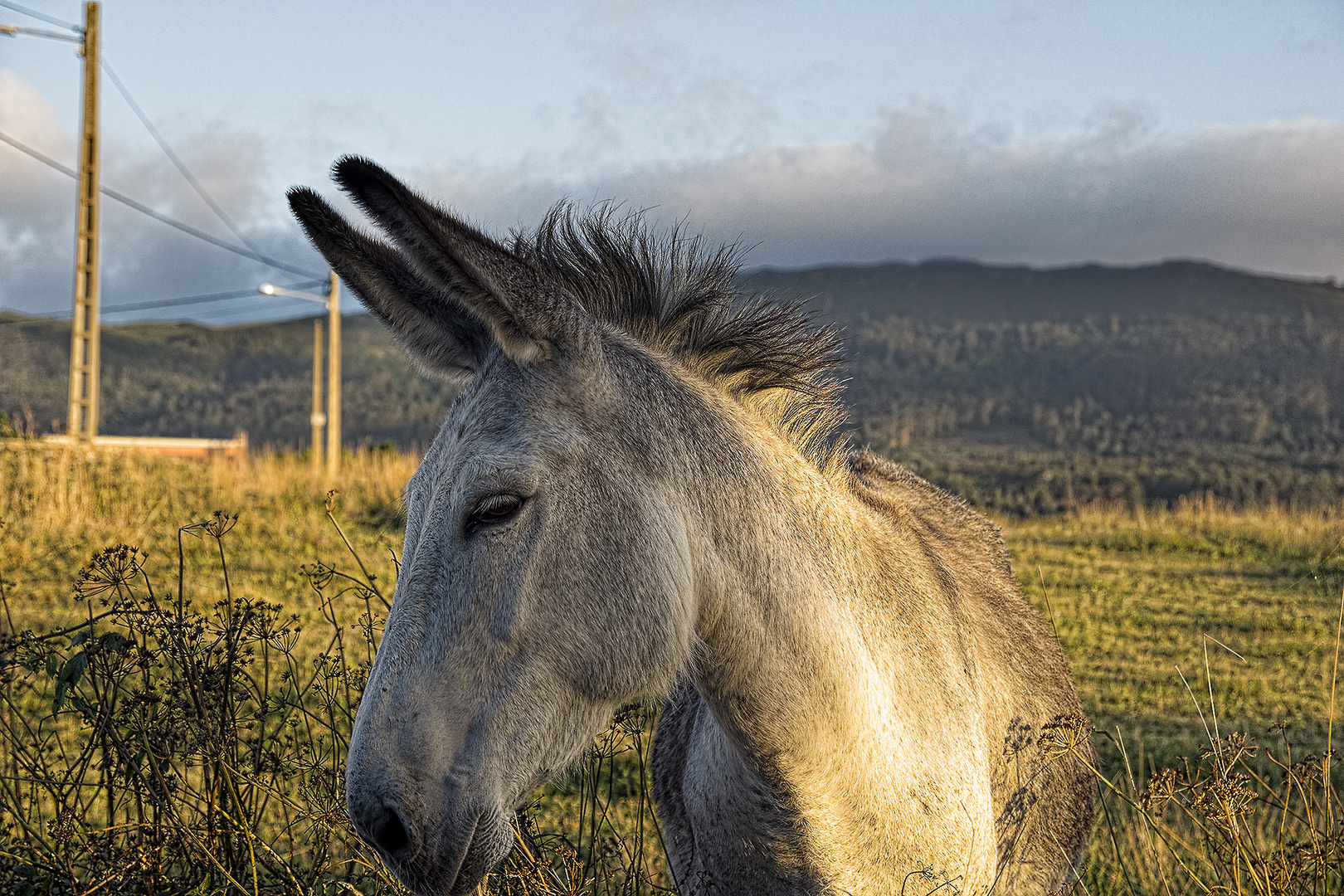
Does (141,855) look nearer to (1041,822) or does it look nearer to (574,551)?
(574,551)

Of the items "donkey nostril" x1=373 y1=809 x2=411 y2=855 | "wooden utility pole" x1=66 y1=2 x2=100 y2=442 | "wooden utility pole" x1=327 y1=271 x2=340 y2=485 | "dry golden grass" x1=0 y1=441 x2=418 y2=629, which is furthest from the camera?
"wooden utility pole" x1=327 y1=271 x2=340 y2=485

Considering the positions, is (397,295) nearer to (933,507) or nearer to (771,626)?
(771,626)

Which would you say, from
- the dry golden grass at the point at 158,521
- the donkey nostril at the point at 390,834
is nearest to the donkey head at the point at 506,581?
the donkey nostril at the point at 390,834

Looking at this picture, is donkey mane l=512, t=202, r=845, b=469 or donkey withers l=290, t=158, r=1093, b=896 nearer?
donkey withers l=290, t=158, r=1093, b=896

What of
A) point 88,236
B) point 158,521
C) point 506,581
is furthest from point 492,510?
point 88,236

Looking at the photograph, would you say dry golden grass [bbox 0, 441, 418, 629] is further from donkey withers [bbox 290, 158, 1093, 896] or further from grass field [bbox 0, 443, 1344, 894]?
donkey withers [bbox 290, 158, 1093, 896]

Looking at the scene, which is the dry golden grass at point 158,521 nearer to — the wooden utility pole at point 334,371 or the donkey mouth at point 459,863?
the donkey mouth at point 459,863

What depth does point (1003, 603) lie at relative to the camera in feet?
11.4

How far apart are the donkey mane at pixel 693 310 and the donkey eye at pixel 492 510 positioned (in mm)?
623

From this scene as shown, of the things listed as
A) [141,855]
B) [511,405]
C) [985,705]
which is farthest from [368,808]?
[985,705]

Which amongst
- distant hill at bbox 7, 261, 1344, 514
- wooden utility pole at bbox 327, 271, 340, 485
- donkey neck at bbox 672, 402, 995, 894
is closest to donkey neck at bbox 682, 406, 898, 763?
donkey neck at bbox 672, 402, 995, 894

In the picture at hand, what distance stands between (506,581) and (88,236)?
1880 centimetres

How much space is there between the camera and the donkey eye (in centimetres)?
192

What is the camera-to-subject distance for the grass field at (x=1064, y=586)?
5.65 metres
